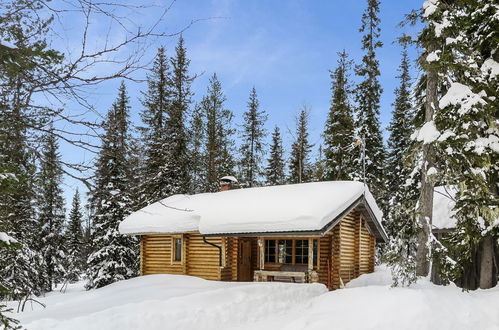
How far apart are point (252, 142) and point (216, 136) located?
432cm

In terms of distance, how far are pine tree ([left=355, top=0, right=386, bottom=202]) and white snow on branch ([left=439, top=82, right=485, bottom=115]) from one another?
1650 centimetres

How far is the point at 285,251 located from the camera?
18766 millimetres

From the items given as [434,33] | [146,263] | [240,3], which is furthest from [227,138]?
[240,3]

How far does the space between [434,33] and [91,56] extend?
41.4 ft

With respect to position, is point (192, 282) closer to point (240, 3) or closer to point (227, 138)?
point (240, 3)

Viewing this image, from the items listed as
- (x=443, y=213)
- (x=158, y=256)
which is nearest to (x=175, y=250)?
(x=158, y=256)

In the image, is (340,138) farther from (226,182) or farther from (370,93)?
(226,182)

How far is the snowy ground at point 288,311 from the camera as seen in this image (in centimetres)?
950

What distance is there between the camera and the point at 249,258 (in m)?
19.6

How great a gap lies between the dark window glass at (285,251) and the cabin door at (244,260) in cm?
158

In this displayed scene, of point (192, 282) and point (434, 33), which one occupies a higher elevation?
point (434, 33)

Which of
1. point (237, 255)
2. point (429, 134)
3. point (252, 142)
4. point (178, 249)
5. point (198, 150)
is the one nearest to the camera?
point (429, 134)

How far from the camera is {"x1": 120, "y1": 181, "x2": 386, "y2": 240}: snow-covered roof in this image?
50.1 ft

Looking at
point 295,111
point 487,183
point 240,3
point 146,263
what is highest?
point 295,111
